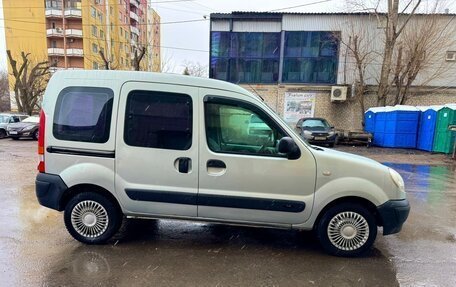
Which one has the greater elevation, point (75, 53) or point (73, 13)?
point (73, 13)

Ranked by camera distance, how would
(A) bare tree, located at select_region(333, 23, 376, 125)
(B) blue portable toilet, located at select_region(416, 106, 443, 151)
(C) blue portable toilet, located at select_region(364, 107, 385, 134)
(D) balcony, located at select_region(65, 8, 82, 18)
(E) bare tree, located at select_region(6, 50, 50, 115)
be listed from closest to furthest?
(B) blue portable toilet, located at select_region(416, 106, 443, 151) < (C) blue portable toilet, located at select_region(364, 107, 385, 134) < (A) bare tree, located at select_region(333, 23, 376, 125) < (E) bare tree, located at select_region(6, 50, 50, 115) < (D) balcony, located at select_region(65, 8, 82, 18)

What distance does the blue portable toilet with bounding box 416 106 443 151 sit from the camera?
13892 mm

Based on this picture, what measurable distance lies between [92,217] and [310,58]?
797 inches

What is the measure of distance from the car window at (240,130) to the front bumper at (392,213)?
146cm

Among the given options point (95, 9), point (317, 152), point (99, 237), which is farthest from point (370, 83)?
point (95, 9)

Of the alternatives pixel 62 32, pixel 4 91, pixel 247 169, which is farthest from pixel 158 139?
pixel 4 91

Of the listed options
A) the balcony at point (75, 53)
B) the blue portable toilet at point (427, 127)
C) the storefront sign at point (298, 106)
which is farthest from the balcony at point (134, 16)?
the blue portable toilet at point (427, 127)

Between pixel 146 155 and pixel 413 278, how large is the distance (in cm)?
327

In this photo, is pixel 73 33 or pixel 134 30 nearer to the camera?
pixel 73 33

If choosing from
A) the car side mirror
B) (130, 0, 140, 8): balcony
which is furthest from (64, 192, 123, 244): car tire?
(130, 0, 140, 8): balcony

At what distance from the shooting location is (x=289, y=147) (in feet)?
11.6

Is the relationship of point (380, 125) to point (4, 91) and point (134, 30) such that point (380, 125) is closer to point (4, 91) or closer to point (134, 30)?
point (134, 30)

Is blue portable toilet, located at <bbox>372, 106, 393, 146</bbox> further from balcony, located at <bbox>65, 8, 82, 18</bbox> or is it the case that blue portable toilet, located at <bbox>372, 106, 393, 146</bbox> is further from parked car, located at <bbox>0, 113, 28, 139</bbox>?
balcony, located at <bbox>65, 8, 82, 18</bbox>

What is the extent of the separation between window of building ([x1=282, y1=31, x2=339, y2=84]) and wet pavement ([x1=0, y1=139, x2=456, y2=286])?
1748cm
